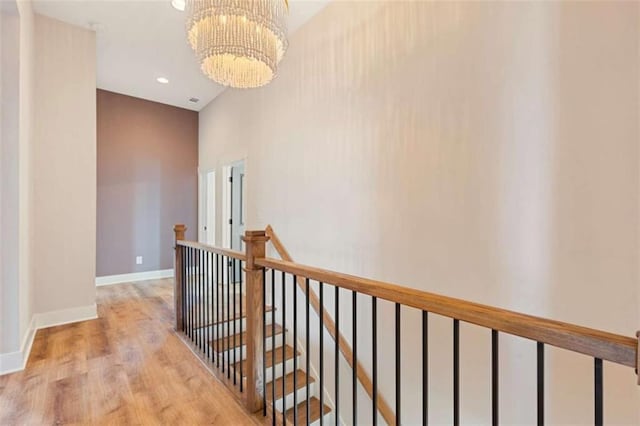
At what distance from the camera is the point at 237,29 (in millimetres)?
1975

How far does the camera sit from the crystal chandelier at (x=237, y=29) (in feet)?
6.35

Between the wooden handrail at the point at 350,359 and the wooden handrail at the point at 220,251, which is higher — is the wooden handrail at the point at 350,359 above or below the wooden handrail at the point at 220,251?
below

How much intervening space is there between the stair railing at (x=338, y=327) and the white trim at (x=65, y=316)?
1.18 meters

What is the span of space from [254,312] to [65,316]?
2756mm

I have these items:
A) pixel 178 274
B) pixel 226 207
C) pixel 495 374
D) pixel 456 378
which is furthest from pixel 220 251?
pixel 226 207

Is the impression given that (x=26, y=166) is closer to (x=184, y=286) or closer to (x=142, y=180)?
(x=184, y=286)

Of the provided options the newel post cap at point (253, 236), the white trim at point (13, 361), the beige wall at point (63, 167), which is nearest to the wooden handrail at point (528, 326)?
the newel post cap at point (253, 236)

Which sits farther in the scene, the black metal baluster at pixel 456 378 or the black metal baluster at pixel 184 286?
the black metal baluster at pixel 184 286

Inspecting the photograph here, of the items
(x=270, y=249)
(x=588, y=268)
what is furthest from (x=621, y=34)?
(x=270, y=249)

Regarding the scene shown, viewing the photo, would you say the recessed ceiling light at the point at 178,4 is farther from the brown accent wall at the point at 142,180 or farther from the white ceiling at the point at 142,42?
the brown accent wall at the point at 142,180

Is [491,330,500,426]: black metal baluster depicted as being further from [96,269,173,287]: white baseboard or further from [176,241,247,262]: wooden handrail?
[96,269,173,287]: white baseboard

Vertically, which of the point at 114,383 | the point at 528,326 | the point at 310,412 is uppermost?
the point at 528,326

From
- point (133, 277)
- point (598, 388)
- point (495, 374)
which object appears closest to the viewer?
point (598, 388)

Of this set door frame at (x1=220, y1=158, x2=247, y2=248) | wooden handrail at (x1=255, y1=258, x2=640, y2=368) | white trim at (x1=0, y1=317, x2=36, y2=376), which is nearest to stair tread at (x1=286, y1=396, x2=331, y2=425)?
white trim at (x1=0, y1=317, x2=36, y2=376)
